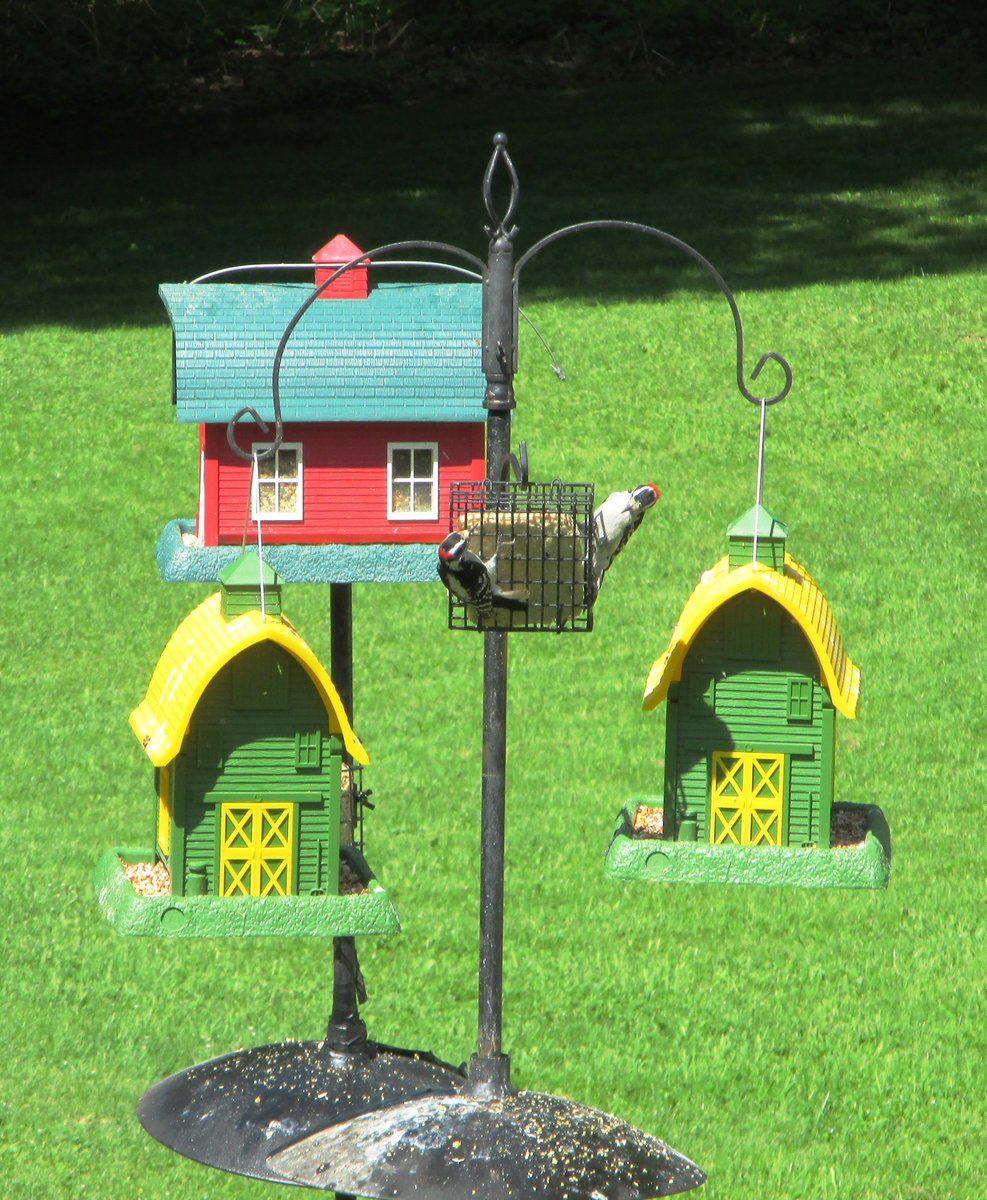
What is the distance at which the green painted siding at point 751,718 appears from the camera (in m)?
4.02

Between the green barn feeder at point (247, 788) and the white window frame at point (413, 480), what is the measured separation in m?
1.14

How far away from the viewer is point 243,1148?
3.53m

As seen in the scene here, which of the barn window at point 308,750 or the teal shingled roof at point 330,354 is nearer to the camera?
the barn window at point 308,750

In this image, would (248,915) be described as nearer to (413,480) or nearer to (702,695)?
(702,695)

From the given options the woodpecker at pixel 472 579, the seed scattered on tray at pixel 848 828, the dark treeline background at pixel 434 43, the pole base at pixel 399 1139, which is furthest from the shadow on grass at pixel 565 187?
the woodpecker at pixel 472 579

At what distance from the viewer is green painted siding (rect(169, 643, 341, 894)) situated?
12.6 feet

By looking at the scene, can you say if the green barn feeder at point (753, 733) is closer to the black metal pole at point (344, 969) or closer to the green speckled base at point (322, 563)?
the black metal pole at point (344, 969)

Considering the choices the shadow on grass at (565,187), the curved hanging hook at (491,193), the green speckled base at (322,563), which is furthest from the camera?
the shadow on grass at (565,187)

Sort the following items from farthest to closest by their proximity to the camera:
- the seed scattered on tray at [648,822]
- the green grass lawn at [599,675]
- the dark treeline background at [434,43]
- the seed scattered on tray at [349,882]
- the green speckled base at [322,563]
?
the dark treeline background at [434,43] < the green grass lawn at [599,675] < the green speckled base at [322,563] < the seed scattered on tray at [648,822] < the seed scattered on tray at [349,882]

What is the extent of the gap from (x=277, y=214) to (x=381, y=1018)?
11967mm

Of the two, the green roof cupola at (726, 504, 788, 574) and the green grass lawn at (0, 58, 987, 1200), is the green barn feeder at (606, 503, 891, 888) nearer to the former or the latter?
the green roof cupola at (726, 504, 788, 574)

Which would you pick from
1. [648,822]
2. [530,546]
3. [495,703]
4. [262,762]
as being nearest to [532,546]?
[530,546]

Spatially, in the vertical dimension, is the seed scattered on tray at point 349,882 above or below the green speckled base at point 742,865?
below

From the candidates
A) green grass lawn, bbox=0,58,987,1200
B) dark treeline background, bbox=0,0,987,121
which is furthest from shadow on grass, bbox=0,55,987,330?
dark treeline background, bbox=0,0,987,121
